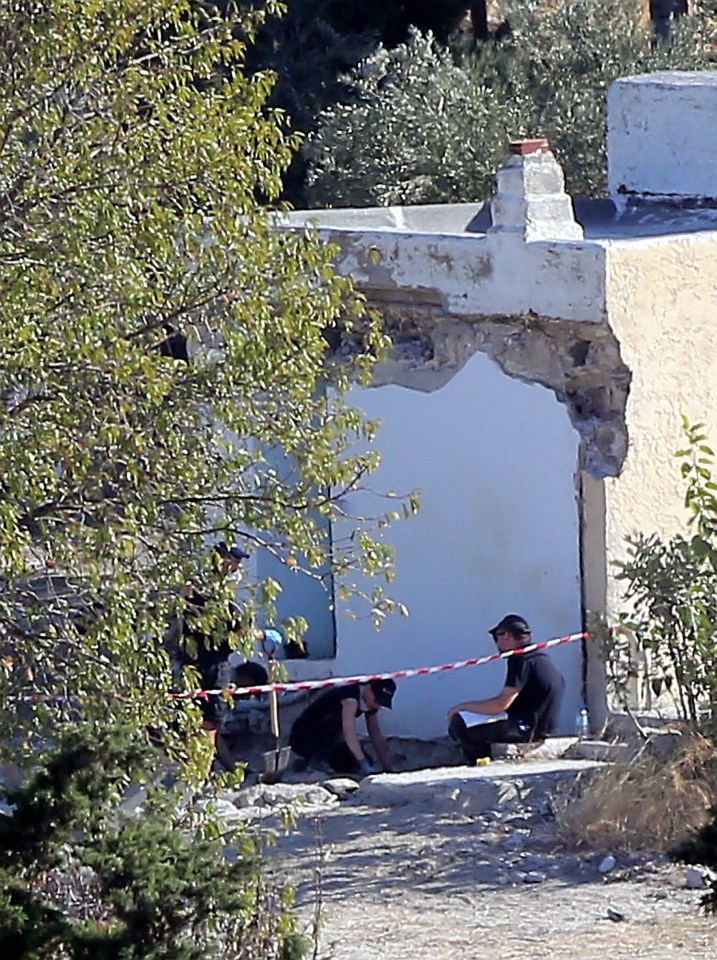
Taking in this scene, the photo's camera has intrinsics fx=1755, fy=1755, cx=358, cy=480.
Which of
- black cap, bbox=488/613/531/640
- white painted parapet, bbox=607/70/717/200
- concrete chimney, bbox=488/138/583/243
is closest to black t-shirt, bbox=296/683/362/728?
black cap, bbox=488/613/531/640

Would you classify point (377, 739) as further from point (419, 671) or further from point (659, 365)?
point (659, 365)

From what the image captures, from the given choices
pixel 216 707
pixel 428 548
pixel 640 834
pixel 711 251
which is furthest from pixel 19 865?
pixel 711 251

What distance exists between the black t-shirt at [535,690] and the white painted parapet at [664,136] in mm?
3886

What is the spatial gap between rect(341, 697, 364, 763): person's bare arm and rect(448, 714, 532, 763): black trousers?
727 mm

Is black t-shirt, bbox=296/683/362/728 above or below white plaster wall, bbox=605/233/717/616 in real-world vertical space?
below

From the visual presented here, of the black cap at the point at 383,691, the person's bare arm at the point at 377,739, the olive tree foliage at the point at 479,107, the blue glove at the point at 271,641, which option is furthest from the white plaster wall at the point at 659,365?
the olive tree foliage at the point at 479,107

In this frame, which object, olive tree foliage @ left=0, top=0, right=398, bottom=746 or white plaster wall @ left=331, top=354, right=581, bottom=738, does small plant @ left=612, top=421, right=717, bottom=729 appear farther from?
olive tree foliage @ left=0, top=0, right=398, bottom=746

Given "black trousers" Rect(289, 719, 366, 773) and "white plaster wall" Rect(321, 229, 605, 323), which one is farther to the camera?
"black trousers" Rect(289, 719, 366, 773)

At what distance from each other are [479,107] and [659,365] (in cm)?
735

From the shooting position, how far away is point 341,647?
10500mm

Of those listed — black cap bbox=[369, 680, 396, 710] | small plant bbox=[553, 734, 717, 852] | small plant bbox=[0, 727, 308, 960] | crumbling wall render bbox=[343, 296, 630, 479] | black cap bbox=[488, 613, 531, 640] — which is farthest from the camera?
black cap bbox=[369, 680, 396, 710]

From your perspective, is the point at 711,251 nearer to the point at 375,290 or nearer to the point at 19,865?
the point at 375,290

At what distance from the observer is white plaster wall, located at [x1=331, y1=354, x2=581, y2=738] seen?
10.1 metres

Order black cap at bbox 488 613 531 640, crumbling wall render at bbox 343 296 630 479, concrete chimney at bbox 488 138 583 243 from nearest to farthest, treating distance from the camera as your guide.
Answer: black cap at bbox 488 613 531 640
concrete chimney at bbox 488 138 583 243
crumbling wall render at bbox 343 296 630 479
